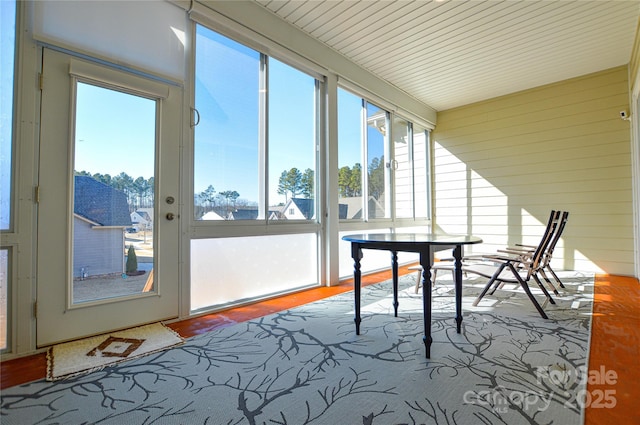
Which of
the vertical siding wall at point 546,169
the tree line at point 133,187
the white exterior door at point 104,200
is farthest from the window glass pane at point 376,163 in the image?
the tree line at point 133,187

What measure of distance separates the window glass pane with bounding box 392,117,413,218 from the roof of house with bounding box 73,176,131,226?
14.0 ft

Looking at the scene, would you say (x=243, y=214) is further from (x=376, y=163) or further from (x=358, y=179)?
(x=376, y=163)

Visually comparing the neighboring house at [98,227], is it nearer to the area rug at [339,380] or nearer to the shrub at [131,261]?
the shrub at [131,261]

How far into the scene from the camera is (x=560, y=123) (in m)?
5.11

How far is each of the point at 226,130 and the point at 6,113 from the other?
1.60m

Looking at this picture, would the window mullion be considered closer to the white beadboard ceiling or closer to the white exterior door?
the white beadboard ceiling

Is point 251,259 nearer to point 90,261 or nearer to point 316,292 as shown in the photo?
point 316,292

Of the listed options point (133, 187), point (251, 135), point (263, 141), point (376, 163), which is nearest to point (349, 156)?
point (376, 163)

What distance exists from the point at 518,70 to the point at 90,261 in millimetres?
5895

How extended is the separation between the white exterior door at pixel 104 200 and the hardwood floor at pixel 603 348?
34 centimetres

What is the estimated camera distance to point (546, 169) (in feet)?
17.2

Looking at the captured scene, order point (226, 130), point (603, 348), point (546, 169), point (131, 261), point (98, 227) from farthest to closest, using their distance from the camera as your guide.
Result: point (546, 169)
point (226, 130)
point (131, 261)
point (98, 227)
point (603, 348)

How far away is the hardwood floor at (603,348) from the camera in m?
1.52

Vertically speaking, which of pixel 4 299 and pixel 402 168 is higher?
pixel 402 168
